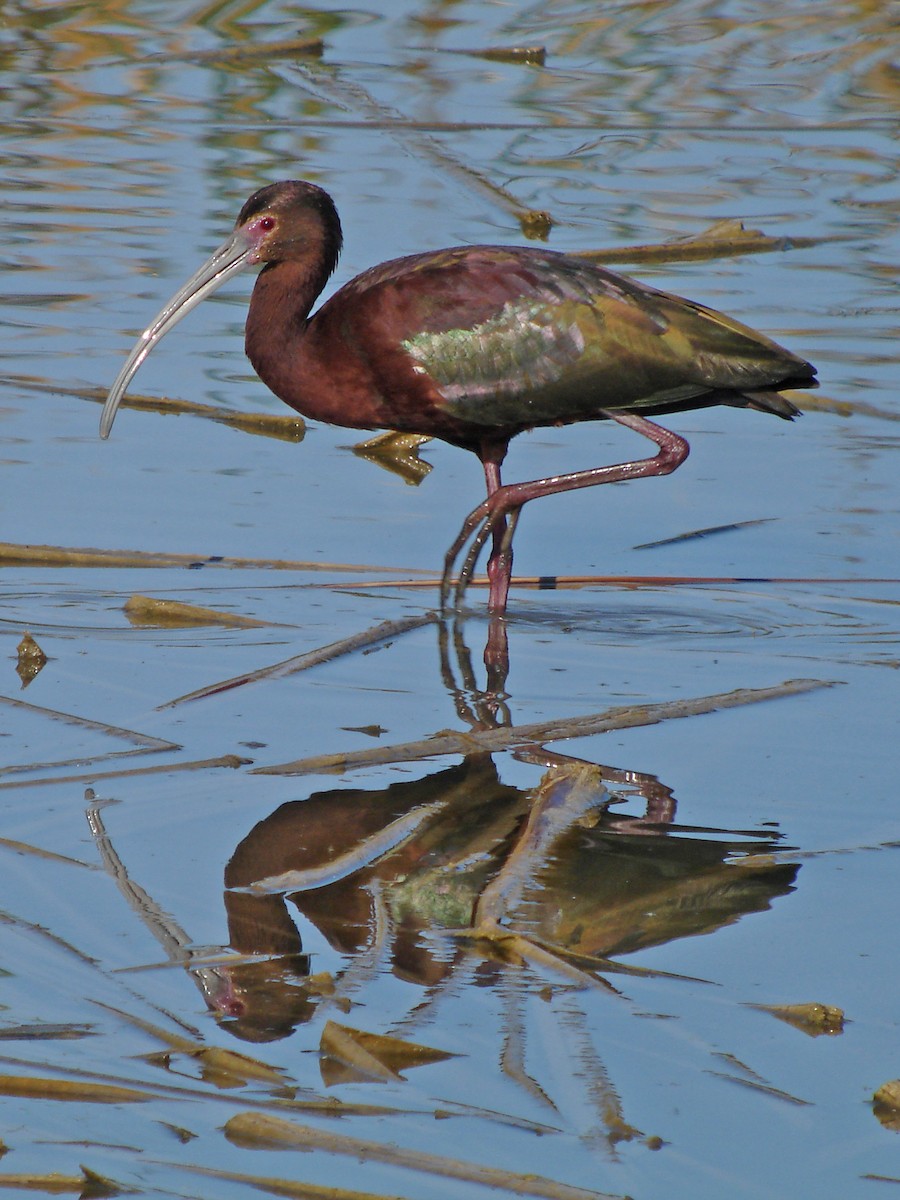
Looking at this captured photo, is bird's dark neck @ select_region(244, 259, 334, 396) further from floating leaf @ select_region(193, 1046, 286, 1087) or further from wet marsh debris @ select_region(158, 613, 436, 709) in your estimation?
floating leaf @ select_region(193, 1046, 286, 1087)

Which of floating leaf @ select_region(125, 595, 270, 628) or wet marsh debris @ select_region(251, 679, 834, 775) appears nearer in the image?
wet marsh debris @ select_region(251, 679, 834, 775)

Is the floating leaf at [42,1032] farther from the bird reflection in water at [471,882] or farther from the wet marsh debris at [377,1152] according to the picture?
the wet marsh debris at [377,1152]

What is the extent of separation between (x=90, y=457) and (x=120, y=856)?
344 centimetres

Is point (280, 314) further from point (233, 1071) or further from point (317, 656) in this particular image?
point (233, 1071)

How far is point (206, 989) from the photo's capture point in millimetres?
3504

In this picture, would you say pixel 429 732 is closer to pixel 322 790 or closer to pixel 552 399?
pixel 322 790

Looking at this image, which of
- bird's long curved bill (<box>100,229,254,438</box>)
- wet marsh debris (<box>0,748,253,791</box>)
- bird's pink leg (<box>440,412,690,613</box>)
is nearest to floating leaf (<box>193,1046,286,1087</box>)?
wet marsh debris (<box>0,748,253,791</box>)

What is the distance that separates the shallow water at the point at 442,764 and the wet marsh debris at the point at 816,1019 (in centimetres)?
3

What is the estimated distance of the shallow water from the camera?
316 cm

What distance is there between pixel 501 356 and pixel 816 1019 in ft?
10.5

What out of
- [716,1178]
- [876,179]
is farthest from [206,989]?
[876,179]

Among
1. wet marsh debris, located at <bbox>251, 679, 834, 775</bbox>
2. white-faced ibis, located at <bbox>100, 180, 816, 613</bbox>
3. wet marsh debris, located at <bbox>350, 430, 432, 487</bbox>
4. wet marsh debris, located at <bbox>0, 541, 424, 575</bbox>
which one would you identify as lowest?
wet marsh debris, located at <bbox>350, 430, 432, 487</bbox>

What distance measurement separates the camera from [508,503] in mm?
6234

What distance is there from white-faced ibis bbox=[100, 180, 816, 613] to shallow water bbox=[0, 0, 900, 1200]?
49cm
